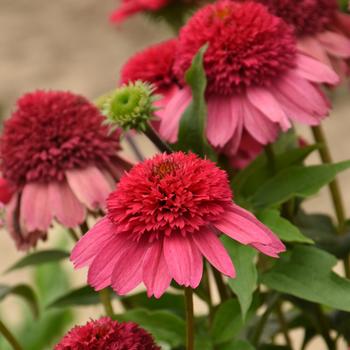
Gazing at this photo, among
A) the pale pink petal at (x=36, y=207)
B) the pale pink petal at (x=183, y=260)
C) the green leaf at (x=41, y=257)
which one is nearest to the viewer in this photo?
the pale pink petal at (x=183, y=260)

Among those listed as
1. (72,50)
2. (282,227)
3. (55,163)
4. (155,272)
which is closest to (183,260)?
(155,272)

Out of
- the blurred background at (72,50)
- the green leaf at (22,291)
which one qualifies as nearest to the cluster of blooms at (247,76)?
the green leaf at (22,291)

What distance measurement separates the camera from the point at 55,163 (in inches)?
29.0

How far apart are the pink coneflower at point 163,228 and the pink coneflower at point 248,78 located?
15cm

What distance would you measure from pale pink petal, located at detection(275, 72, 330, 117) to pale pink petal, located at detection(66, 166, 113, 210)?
0.47 feet

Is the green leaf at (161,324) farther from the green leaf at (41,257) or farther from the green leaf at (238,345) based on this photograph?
the green leaf at (41,257)

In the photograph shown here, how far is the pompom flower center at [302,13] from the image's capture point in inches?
30.8

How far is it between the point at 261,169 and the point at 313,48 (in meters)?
0.11

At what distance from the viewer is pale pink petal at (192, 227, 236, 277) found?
505 mm

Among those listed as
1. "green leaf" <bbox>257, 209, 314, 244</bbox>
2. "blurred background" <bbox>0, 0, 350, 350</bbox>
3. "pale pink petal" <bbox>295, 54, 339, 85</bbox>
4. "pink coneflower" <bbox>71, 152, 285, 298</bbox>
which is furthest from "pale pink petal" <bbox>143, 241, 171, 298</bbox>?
"blurred background" <bbox>0, 0, 350, 350</bbox>

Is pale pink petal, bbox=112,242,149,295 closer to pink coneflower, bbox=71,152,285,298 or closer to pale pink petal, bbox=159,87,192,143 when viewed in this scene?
pink coneflower, bbox=71,152,285,298

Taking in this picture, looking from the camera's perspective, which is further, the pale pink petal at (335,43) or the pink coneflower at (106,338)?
the pale pink petal at (335,43)

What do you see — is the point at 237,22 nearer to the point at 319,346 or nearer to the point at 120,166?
the point at 120,166

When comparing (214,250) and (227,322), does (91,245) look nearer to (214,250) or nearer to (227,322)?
(214,250)
